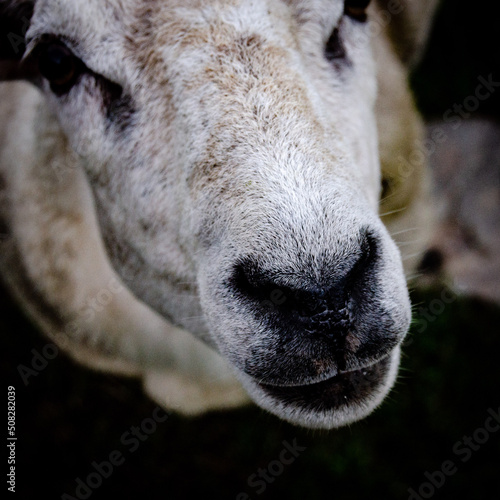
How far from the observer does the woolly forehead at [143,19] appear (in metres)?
1.84

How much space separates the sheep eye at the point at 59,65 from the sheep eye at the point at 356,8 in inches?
44.7

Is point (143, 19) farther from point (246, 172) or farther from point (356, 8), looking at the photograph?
point (356, 8)

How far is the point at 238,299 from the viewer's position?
161 centimetres

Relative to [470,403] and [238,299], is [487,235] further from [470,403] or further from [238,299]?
[238,299]

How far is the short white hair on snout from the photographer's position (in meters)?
1.51

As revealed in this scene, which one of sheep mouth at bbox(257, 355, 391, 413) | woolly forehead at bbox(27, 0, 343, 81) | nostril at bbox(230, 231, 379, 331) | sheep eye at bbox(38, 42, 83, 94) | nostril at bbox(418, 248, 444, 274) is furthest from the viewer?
nostril at bbox(418, 248, 444, 274)

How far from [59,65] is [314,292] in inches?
56.9

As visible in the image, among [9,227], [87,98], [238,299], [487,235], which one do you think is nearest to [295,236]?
[238,299]

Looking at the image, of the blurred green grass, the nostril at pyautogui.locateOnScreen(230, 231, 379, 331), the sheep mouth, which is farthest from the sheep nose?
the blurred green grass

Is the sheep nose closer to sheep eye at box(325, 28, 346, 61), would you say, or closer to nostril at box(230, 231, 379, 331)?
nostril at box(230, 231, 379, 331)

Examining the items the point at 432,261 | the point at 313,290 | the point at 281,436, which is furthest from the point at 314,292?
the point at 432,261

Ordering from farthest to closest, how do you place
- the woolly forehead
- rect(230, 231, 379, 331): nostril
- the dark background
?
1. the dark background
2. the woolly forehead
3. rect(230, 231, 379, 331): nostril

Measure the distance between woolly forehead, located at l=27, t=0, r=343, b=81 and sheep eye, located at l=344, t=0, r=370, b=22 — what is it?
0.55 ft

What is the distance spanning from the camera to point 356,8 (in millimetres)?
2268
